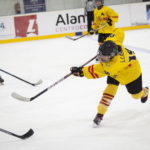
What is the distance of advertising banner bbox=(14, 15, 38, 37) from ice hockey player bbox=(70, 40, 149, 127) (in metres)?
7.12

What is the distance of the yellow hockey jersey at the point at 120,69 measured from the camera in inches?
73.4

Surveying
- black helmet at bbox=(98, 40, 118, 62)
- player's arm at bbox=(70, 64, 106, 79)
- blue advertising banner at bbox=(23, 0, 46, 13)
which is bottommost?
player's arm at bbox=(70, 64, 106, 79)

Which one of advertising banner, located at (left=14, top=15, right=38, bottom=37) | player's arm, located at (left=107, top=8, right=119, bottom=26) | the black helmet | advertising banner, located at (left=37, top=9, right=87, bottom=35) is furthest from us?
advertising banner, located at (left=37, top=9, right=87, bottom=35)

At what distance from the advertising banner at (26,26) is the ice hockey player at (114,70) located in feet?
23.4

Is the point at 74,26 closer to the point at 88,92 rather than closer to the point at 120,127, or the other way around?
the point at 88,92

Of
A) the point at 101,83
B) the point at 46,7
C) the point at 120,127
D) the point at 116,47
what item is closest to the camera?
the point at 116,47

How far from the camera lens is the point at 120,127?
2006 millimetres

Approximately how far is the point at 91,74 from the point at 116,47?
32 cm

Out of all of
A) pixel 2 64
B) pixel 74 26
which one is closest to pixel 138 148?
pixel 2 64

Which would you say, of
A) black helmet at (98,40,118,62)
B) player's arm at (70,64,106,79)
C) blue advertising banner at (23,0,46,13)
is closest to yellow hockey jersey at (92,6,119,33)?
player's arm at (70,64,106,79)

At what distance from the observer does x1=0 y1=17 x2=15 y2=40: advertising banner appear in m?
8.68

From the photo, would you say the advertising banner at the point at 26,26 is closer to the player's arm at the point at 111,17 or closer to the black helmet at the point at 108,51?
the player's arm at the point at 111,17

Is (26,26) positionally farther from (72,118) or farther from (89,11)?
(72,118)

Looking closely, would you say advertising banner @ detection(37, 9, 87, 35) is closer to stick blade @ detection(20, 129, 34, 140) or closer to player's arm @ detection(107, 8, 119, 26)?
player's arm @ detection(107, 8, 119, 26)
